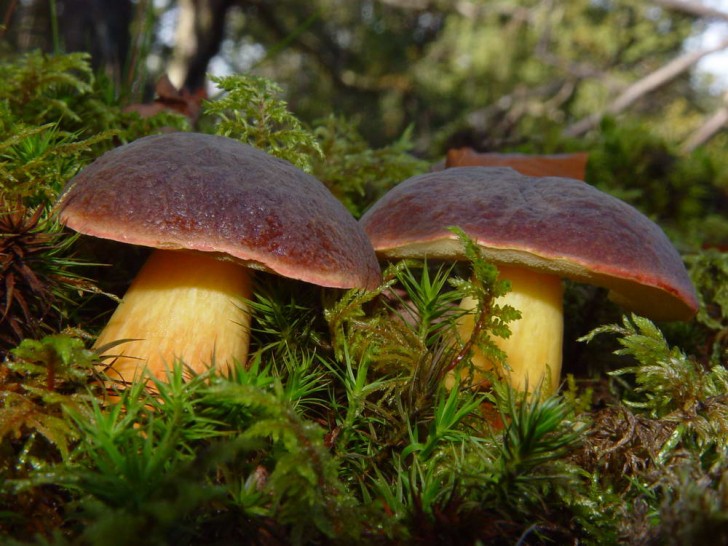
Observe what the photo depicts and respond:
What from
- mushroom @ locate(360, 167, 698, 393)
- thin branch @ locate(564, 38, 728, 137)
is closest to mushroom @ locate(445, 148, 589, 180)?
mushroom @ locate(360, 167, 698, 393)

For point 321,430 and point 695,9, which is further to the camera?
point 695,9

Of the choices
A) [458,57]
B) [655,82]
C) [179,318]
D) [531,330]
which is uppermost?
[458,57]

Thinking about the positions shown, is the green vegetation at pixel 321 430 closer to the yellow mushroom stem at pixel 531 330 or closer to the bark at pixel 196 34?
the yellow mushroom stem at pixel 531 330

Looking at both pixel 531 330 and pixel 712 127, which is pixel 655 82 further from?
pixel 531 330

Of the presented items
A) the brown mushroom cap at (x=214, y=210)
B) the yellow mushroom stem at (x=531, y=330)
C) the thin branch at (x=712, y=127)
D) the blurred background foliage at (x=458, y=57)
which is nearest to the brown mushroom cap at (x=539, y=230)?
the yellow mushroom stem at (x=531, y=330)

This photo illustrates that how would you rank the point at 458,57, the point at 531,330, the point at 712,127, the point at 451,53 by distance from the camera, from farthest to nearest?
the point at 451,53 → the point at 458,57 → the point at 712,127 → the point at 531,330

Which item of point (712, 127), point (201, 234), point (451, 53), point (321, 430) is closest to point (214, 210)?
point (201, 234)

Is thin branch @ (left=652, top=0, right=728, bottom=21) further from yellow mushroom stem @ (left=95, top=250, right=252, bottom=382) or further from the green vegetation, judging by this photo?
yellow mushroom stem @ (left=95, top=250, right=252, bottom=382)
